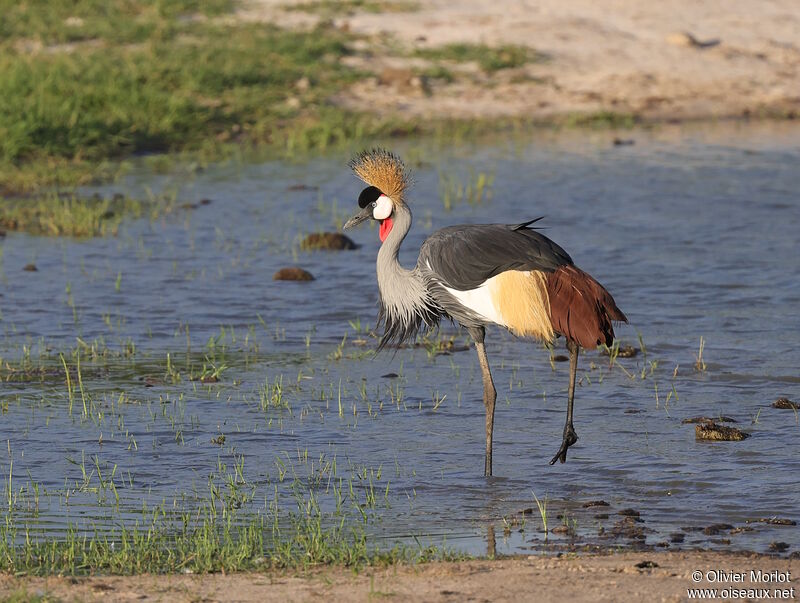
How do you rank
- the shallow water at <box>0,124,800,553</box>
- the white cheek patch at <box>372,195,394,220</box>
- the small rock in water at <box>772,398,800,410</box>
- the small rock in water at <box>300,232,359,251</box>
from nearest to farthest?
the shallow water at <box>0,124,800,553</box> → the white cheek patch at <box>372,195,394,220</box> → the small rock in water at <box>772,398,800,410</box> → the small rock in water at <box>300,232,359,251</box>

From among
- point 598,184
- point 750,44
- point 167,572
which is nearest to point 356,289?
point 598,184

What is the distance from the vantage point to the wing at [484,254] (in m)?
5.97

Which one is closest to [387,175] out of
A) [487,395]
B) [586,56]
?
[487,395]

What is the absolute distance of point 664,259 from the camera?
10.3m

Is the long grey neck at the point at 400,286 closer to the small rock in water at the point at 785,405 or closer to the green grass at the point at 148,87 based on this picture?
the small rock in water at the point at 785,405

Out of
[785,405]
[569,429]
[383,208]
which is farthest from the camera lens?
[785,405]

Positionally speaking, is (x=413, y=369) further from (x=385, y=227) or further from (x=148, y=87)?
(x=148, y=87)

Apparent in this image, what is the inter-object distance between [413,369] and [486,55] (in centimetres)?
917

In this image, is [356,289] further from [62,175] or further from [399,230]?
[62,175]

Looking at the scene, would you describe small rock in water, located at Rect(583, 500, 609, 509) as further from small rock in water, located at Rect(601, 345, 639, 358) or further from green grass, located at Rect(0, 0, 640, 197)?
green grass, located at Rect(0, 0, 640, 197)

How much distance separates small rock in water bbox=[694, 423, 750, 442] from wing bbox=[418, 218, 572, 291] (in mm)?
1030

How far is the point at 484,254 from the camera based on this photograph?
6.04 metres

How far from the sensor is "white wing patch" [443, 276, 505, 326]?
6037 millimetres

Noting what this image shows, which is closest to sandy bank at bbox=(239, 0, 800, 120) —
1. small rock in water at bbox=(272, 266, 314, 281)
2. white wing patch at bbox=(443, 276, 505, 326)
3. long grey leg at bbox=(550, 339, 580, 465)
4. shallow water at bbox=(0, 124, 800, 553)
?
shallow water at bbox=(0, 124, 800, 553)
